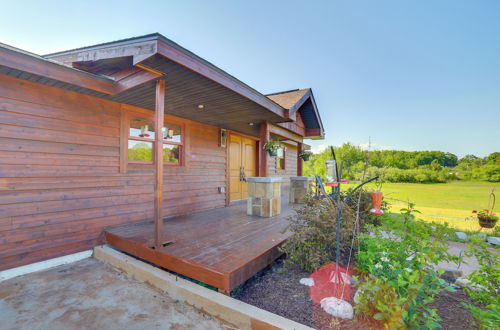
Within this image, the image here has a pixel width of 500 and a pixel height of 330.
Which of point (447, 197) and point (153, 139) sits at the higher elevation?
point (153, 139)

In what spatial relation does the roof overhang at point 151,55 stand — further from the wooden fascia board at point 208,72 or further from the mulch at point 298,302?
the mulch at point 298,302

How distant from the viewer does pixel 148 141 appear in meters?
4.09

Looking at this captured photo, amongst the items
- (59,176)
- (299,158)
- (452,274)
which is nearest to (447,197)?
(299,158)

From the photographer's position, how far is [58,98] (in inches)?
116

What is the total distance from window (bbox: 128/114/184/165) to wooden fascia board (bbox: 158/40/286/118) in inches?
60.2

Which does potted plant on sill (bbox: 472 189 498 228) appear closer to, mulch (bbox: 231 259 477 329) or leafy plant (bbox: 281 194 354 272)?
mulch (bbox: 231 259 477 329)

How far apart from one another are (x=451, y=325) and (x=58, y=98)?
4.81 m

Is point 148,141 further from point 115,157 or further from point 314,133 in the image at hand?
point 314,133

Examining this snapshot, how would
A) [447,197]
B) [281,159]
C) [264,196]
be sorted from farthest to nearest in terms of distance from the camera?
[447,197] < [281,159] < [264,196]

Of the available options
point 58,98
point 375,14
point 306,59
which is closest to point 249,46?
point 306,59

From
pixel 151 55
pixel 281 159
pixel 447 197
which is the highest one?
pixel 151 55

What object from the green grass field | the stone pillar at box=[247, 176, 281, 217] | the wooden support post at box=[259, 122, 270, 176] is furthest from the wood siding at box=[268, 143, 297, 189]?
the stone pillar at box=[247, 176, 281, 217]

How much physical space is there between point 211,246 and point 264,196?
6.58 feet

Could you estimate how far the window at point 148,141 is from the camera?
12.6 feet
